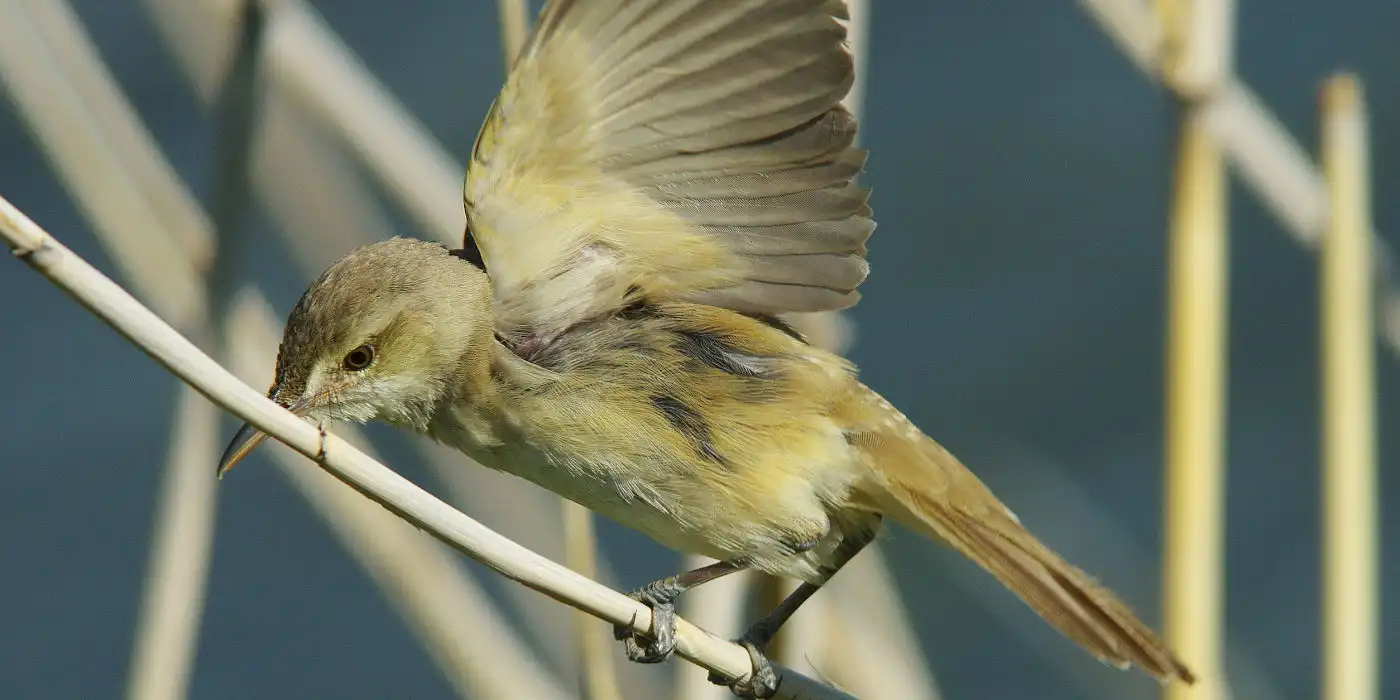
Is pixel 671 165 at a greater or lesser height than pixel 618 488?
greater

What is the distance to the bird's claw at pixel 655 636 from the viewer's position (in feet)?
6.52

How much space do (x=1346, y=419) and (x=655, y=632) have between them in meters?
0.92

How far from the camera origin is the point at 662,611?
2023 millimetres

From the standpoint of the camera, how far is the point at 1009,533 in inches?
86.4

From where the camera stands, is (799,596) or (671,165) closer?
(671,165)

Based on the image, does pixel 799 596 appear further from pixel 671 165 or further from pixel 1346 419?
pixel 1346 419

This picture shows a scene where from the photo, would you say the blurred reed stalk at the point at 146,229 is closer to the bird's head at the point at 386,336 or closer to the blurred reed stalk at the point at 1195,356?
the bird's head at the point at 386,336

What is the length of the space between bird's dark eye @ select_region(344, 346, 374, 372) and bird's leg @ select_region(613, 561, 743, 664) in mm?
412

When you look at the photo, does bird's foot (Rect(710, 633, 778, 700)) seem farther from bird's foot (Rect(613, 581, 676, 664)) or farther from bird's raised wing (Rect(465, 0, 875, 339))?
bird's raised wing (Rect(465, 0, 875, 339))

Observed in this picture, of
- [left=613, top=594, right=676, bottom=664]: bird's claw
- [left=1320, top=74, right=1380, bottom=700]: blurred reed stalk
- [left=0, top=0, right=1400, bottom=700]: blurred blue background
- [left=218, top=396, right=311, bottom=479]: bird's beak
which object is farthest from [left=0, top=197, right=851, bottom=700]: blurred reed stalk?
[left=0, top=0, right=1400, bottom=700]: blurred blue background

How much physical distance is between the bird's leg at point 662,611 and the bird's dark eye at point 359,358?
1.35 feet

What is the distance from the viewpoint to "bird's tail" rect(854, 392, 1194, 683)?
2039 mm

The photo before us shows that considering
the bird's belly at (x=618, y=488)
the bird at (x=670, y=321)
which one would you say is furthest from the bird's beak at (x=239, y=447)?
the bird's belly at (x=618, y=488)

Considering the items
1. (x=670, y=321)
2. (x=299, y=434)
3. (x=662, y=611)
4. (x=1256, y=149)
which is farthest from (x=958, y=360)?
(x=299, y=434)
